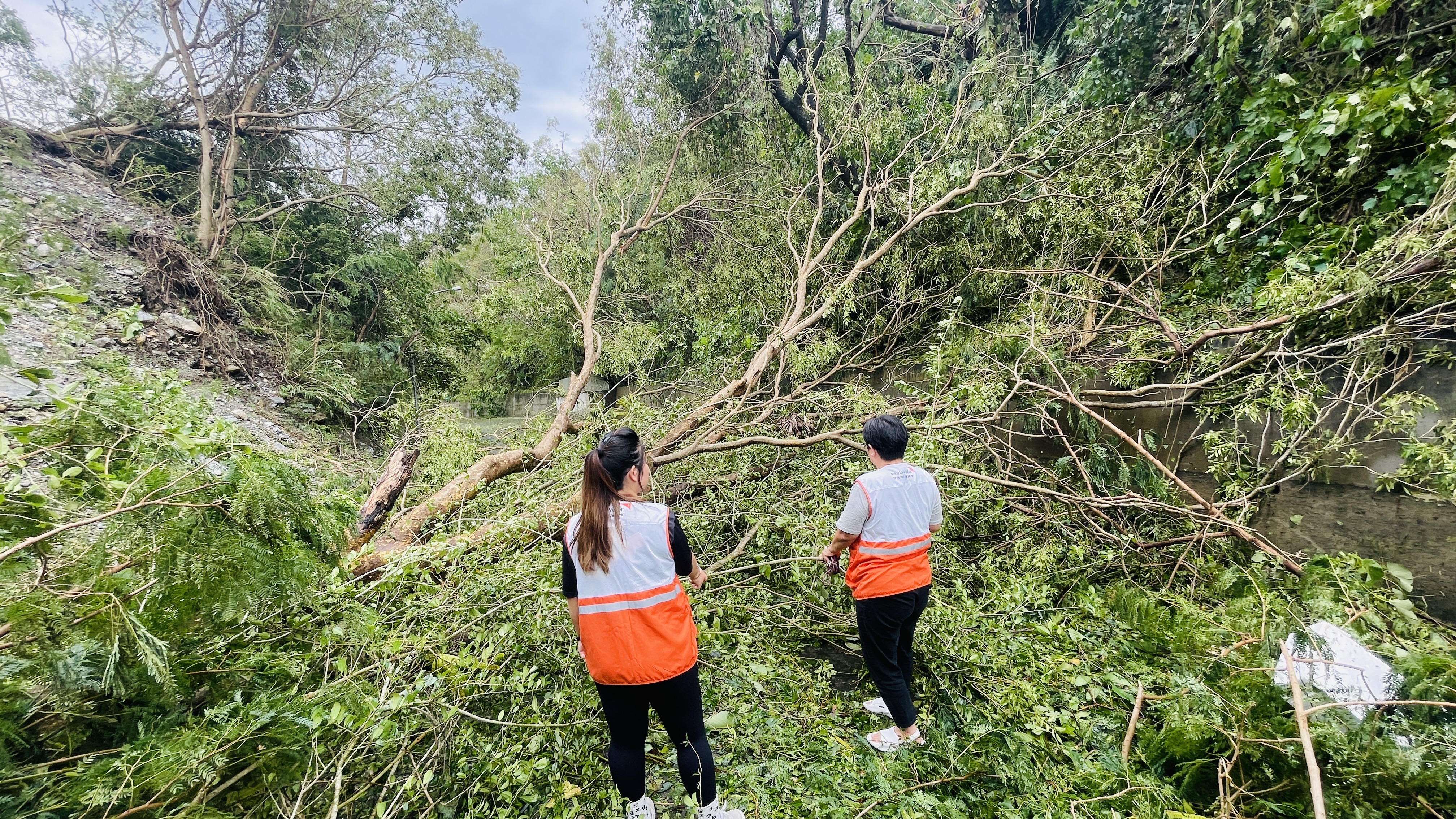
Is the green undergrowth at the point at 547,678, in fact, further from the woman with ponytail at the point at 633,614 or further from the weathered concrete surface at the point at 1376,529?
the woman with ponytail at the point at 633,614

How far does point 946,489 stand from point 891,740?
1.71 m

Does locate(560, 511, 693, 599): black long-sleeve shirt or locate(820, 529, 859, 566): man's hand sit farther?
locate(820, 529, 859, 566): man's hand

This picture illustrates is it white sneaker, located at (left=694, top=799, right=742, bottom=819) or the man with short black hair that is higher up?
the man with short black hair

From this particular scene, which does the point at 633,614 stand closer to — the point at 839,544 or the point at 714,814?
the point at 714,814

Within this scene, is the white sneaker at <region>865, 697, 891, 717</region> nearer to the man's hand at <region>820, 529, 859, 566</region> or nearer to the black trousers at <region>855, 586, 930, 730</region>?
the black trousers at <region>855, 586, 930, 730</region>

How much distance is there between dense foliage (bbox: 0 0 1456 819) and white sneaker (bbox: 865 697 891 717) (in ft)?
0.40

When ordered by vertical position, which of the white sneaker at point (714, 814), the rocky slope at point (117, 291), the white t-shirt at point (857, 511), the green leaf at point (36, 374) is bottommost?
the white sneaker at point (714, 814)

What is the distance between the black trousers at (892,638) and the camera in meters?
2.19

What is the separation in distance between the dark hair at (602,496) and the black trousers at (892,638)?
117 centimetres

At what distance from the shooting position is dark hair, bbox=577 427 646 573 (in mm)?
1651

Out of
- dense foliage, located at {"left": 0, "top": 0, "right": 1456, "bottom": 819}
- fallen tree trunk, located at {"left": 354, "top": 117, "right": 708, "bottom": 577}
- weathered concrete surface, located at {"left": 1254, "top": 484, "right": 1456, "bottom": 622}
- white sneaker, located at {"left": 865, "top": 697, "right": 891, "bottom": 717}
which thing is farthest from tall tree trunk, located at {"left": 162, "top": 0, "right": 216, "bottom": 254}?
weathered concrete surface, located at {"left": 1254, "top": 484, "right": 1456, "bottom": 622}

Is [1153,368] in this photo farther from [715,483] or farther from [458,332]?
[458,332]

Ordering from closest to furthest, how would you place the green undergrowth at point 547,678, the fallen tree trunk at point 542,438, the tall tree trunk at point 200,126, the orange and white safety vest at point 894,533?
the green undergrowth at point 547,678 → the orange and white safety vest at point 894,533 → the fallen tree trunk at point 542,438 → the tall tree trunk at point 200,126

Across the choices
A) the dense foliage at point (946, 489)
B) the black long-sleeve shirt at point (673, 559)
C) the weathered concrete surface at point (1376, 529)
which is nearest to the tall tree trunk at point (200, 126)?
the dense foliage at point (946, 489)
